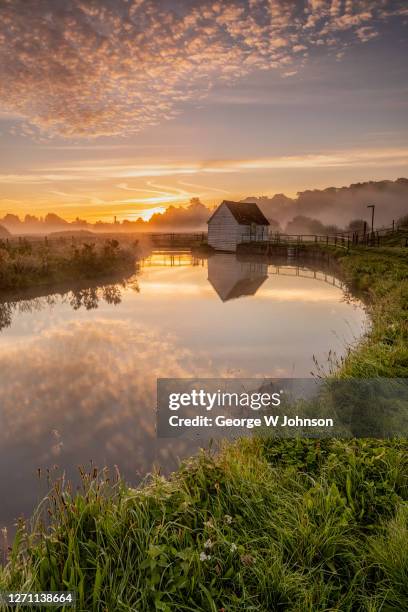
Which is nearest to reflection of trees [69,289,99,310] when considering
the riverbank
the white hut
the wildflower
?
the riverbank

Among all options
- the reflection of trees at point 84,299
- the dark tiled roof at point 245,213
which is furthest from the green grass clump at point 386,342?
the dark tiled roof at point 245,213

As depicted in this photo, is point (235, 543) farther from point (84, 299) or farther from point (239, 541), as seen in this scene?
point (84, 299)

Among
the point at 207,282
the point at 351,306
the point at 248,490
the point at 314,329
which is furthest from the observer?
the point at 207,282

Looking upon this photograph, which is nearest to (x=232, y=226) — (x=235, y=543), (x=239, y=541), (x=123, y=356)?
(x=123, y=356)

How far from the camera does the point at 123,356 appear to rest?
11195 millimetres

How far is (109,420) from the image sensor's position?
7.56 meters

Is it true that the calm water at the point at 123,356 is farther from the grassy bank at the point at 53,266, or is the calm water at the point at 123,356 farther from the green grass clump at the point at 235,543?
the grassy bank at the point at 53,266

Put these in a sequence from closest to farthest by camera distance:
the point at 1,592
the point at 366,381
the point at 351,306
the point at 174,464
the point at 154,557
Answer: the point at 1,592, the point at 154,557, the point at 174,464, the point at 366,381, the point at 351,306

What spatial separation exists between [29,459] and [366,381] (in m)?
5.63

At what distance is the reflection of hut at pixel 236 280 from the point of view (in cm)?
2266

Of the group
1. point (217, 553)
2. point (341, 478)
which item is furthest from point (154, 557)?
point (341, 478)

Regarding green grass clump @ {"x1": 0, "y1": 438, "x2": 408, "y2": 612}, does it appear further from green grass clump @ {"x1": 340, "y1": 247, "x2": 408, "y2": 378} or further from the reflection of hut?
the reflection of hut

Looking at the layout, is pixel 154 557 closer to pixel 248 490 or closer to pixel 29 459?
pixel 248 490

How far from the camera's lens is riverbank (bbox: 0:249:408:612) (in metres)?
3.28
